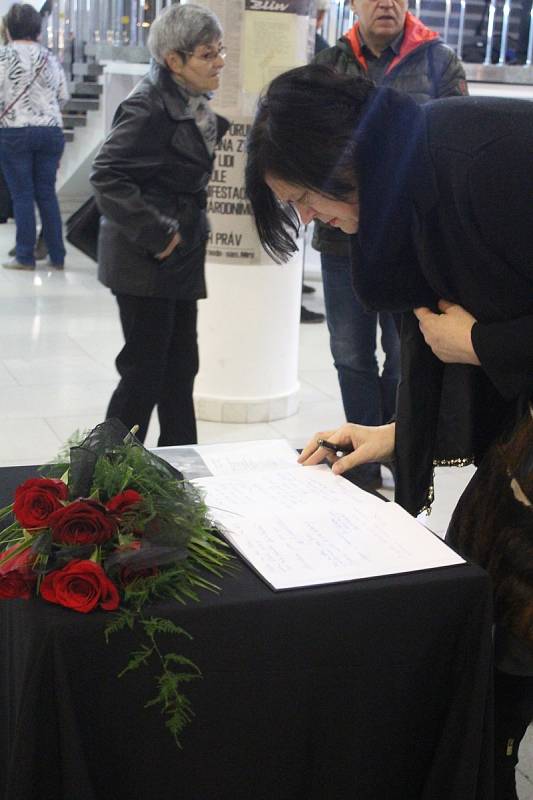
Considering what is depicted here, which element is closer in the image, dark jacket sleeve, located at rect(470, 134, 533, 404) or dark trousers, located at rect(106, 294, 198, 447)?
dark jacket sleeve, located at rect(470, 134, 533, 404)

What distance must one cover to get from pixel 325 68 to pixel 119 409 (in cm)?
225

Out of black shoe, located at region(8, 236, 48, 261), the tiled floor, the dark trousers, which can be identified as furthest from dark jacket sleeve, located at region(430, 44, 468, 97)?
black shoe, located at region(8, 236, 48, 261)

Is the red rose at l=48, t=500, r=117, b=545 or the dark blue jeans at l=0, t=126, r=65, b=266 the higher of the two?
the red rose at l=48, t=500, r=117, b=545

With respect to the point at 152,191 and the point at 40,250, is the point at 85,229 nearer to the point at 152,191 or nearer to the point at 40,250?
the point at 152,191

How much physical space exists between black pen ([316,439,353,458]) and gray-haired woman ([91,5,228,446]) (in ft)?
5.37

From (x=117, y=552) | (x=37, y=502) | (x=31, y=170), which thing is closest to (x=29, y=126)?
(x=31, y=170)

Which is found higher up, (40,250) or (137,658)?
(137,658)

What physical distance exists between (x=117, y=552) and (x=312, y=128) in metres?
0.65

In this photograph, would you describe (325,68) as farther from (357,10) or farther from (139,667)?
(357,10)

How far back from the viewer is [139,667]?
1369 millimetres

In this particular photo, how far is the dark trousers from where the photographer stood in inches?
138

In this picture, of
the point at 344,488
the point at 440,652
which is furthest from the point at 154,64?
the point at 440,652

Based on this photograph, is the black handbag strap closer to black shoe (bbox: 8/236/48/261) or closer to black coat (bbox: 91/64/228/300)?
black shoe (bbox: 8/236/48/261)

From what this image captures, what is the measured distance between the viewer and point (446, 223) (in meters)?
1.57
